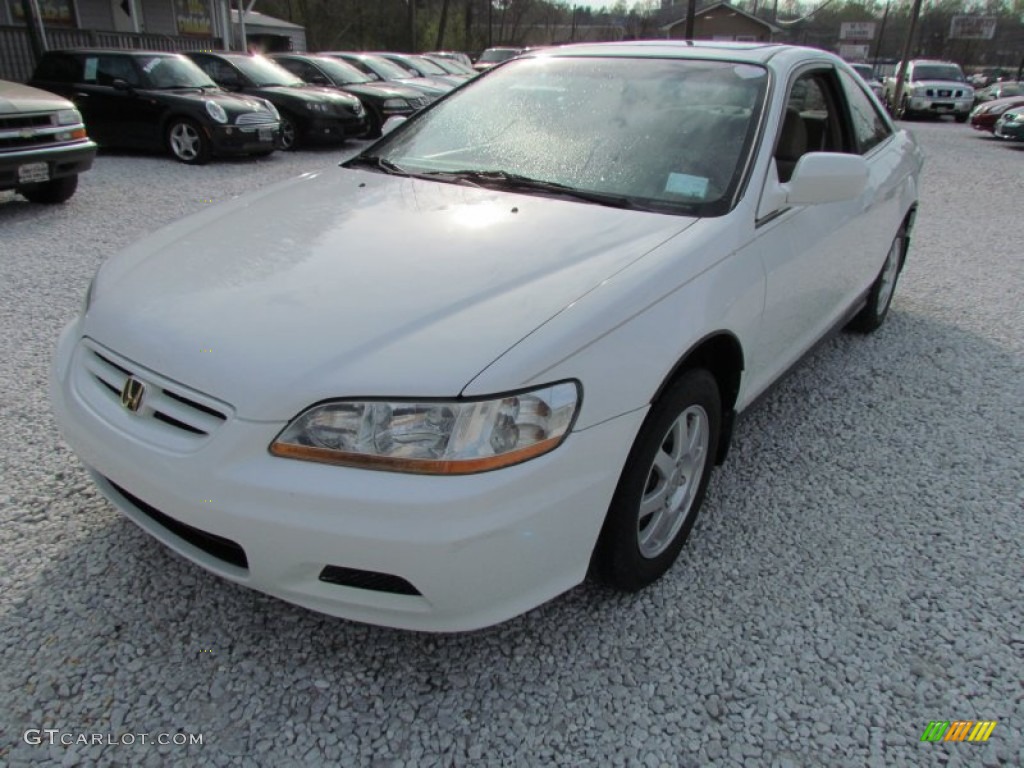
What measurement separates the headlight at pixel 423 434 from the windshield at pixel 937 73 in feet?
94.1

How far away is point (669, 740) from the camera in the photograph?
185 centimetres

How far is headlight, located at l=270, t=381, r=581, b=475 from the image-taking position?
1662 millimetres

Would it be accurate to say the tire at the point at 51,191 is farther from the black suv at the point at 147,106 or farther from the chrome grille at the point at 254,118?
the chrome grille at the point at 254,118

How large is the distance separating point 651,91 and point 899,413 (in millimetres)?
2014

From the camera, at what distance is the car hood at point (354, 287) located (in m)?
1.73

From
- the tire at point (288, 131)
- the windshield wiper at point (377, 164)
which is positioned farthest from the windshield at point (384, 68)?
the windshield wiper at point (377, 164)

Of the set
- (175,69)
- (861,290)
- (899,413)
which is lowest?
(899,413)

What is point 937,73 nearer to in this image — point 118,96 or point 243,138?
point 243,138

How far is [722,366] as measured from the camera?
2520 millimetres

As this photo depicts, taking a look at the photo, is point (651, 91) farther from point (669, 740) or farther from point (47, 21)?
point (47, 21)

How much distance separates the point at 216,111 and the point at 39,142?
3.56 meters

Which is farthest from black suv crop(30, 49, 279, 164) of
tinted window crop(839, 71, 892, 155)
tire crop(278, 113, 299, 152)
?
tinted window crop(839, 71, 892, 155)

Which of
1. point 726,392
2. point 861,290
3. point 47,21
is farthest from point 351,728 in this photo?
point 47,21

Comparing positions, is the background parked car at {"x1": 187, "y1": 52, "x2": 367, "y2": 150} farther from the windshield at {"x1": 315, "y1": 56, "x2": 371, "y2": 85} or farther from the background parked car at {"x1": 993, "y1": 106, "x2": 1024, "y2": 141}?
the background parked car at {"x1": 993, "y1": 106, "x2": 1024, "y2": 141}
